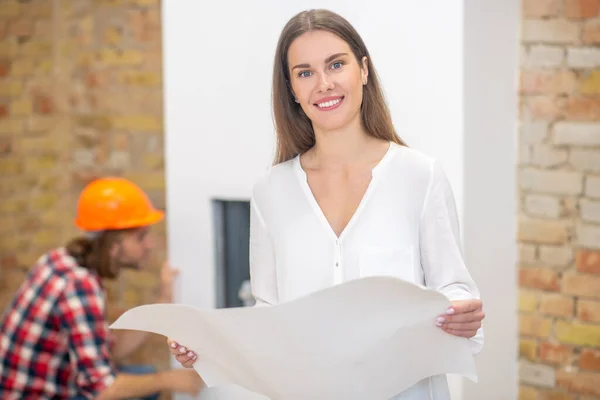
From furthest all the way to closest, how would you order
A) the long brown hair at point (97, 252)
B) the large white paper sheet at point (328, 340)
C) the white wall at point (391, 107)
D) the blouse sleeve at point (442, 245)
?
the long brown hair at point (97, 252) < the white wall at point (391, 107) < the blouse sleeve at point (442, 245) < the large white paper sheet at point (328, 340)

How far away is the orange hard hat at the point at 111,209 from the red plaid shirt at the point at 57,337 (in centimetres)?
14

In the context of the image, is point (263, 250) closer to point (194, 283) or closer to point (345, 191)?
point (345, 191)

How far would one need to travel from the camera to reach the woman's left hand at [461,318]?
59.9 inches

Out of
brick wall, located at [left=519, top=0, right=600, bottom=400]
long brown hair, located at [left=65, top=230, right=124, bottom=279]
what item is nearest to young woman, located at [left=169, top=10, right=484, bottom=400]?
brick wall, located at [left=519, top=0, right=600, bottom=400]

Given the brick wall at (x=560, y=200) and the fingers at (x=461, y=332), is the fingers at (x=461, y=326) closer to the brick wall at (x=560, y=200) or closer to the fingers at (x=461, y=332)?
the fingers at (x=461, y=332)

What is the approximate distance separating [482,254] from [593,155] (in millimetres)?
398

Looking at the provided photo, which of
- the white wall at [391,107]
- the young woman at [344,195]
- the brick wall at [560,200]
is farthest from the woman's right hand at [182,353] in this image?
the brick wall at [560,200]

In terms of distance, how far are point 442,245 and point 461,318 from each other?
170mm

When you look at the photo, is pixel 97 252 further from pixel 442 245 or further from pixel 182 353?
pixel 442 245

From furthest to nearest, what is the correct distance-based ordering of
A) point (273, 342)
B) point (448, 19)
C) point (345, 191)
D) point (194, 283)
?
point (194, 283)
point (448, 19)
point (345, 191)
point (273, 342)

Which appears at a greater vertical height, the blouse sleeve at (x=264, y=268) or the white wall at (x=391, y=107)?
the white wall at (x=391, y=107)

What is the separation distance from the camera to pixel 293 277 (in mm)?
1720

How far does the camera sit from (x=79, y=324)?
262 centimetres

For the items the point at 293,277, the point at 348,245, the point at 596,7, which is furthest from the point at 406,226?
the point at 596,7
